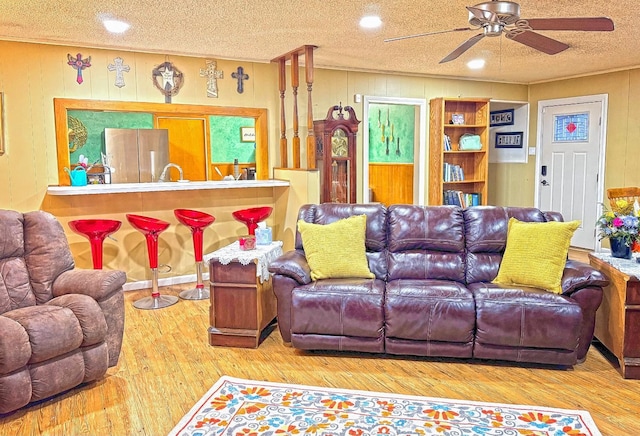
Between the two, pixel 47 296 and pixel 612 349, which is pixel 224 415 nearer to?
pixel 47 296

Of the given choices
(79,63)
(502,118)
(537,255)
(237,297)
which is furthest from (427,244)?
(502,118)

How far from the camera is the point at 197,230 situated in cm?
498

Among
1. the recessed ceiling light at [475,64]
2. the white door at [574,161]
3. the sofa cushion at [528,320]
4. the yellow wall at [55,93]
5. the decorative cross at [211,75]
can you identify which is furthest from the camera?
the white door at [574,161]

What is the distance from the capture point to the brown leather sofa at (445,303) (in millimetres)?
3307

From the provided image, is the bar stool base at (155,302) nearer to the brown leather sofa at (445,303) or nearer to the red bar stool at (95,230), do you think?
the red bar stool at (95,230)

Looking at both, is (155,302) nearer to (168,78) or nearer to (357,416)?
(168,78)

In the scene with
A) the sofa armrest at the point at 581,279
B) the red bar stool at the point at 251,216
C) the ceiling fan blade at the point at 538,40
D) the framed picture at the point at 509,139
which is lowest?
the sofa armrest at the point at 581,279

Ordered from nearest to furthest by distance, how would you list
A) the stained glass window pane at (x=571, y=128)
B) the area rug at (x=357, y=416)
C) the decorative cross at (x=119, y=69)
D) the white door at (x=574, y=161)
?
the area rug at (x=357, y=416) < the decorative cross at (x=119, y=69) < the white door at (x=574, y=161) < the stained glass window pane at (x=571, y=128)

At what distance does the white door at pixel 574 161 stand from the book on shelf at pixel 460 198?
1.07 metres

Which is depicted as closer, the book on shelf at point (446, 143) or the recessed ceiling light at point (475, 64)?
the recessed ceiling light at point (475, 64)

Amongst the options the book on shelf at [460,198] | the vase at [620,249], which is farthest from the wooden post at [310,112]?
the vase at [620,249]

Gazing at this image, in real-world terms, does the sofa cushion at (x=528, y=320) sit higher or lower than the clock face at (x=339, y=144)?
lower

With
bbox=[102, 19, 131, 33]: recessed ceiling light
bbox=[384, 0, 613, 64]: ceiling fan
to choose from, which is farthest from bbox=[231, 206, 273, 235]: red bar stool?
bbox=[384, 0, 613, 64]: ceiling fan

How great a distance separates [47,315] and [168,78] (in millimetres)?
3214
